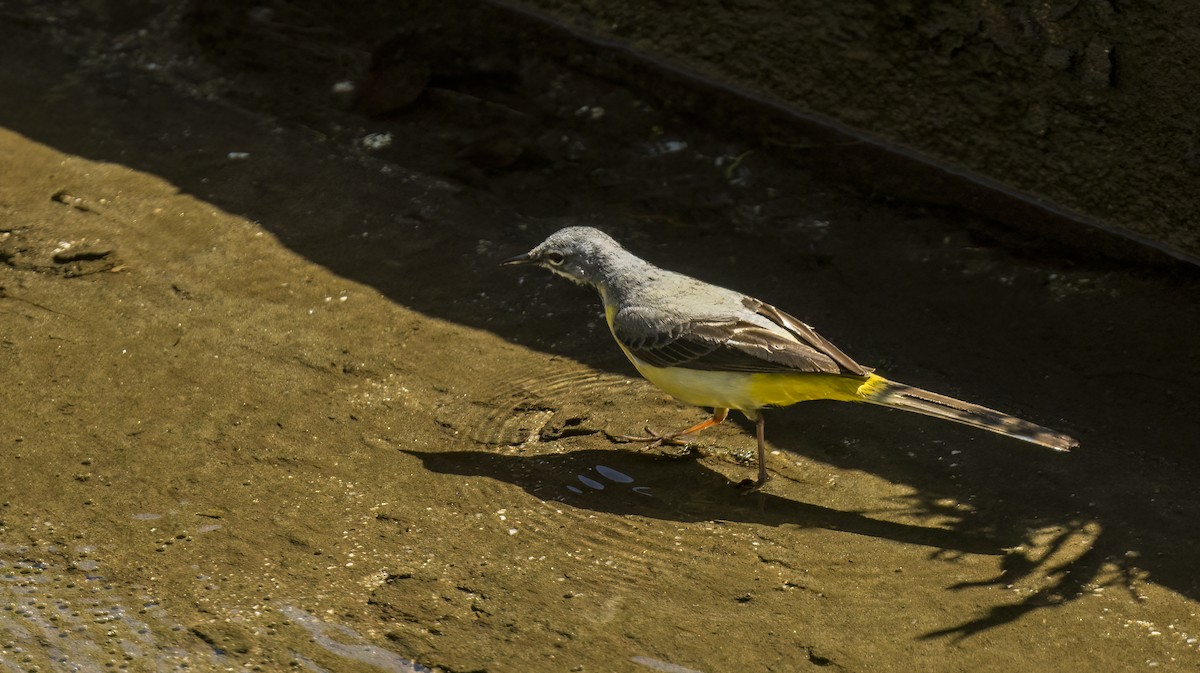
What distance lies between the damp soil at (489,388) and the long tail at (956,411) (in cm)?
30

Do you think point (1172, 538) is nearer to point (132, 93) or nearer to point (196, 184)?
point (196, 184)

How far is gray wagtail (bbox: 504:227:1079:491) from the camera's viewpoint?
224 inches

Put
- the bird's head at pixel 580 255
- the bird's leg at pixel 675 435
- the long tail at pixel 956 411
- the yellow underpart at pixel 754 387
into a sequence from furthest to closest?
the bird's head at pixel 580 255
the bird's leg at pixel 675 435
the yellow underpart at pixel 754 387
the long tail at pixel 956 411

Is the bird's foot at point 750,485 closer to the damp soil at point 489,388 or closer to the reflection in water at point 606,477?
the damp soil at point 489,388

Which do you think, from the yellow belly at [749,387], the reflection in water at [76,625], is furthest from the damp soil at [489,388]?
the yellow belly at [749,387]

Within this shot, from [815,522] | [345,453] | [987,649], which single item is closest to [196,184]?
[345,453]

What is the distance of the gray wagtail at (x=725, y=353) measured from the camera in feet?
18.6

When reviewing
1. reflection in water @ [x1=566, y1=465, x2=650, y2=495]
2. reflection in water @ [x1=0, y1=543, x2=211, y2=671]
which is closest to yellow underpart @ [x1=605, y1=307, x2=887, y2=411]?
reflection in water @ [x1=566, y1=465, x2=650, y2=495]

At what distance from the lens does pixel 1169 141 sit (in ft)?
23.1

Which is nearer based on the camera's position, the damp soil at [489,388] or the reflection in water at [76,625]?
the reflection in water at [76,625]

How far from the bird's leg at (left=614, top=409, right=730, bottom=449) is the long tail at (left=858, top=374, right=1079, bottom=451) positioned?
0.77 m

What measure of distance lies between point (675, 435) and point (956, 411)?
1287 millimetres

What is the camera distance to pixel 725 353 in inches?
232

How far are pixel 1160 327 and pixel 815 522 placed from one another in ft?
8.28
